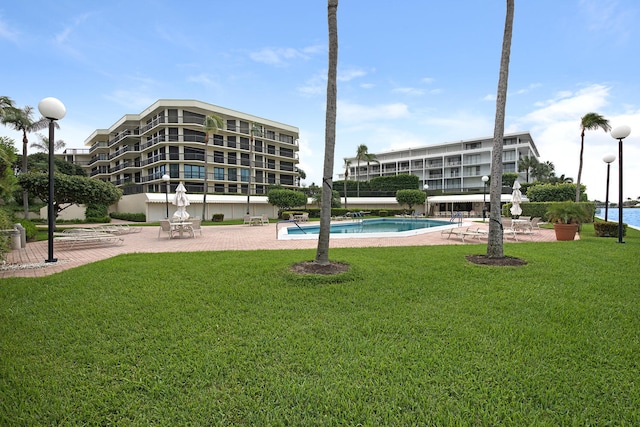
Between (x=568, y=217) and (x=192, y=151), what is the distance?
4151 cm

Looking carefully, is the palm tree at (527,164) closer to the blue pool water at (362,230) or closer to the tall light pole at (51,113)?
the blue pool water at (362,230)

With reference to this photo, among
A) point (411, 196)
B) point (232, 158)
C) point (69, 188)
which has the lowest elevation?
point (69, 188)

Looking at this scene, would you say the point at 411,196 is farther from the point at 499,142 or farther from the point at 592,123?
the point at 499,142

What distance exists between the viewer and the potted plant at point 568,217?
11469 millimetres

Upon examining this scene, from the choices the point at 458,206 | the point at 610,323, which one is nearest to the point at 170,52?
the point at 610,323

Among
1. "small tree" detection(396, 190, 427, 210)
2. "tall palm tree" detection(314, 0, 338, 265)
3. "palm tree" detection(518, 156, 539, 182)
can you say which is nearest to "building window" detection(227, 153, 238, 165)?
"small tree" detection(396, 190, 427, 210)

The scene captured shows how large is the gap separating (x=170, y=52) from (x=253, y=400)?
47.2 ft

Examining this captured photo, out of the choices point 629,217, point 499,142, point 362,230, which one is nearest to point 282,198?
point 362,230

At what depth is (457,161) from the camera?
2498 inches

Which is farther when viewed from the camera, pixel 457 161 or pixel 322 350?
pixel 457 161

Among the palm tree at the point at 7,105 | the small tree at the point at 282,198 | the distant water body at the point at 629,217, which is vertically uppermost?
the palm tree at the point at 7,105

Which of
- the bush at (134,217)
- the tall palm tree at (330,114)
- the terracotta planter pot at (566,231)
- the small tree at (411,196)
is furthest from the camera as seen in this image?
the small tree at (411,196)

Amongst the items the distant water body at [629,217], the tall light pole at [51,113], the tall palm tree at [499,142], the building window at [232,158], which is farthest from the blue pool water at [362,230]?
the building window at [232,158]

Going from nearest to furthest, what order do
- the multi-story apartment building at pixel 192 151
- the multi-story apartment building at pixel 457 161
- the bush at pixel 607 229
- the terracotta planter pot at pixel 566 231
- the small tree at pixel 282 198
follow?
the terracotta planter pot at pixel 566 231, the bush at pixel 607 229, the small tree at pixel 282 198, the multi-story apartment building at pixel 192 151, the multi-story apartment building at pixel 457 161
